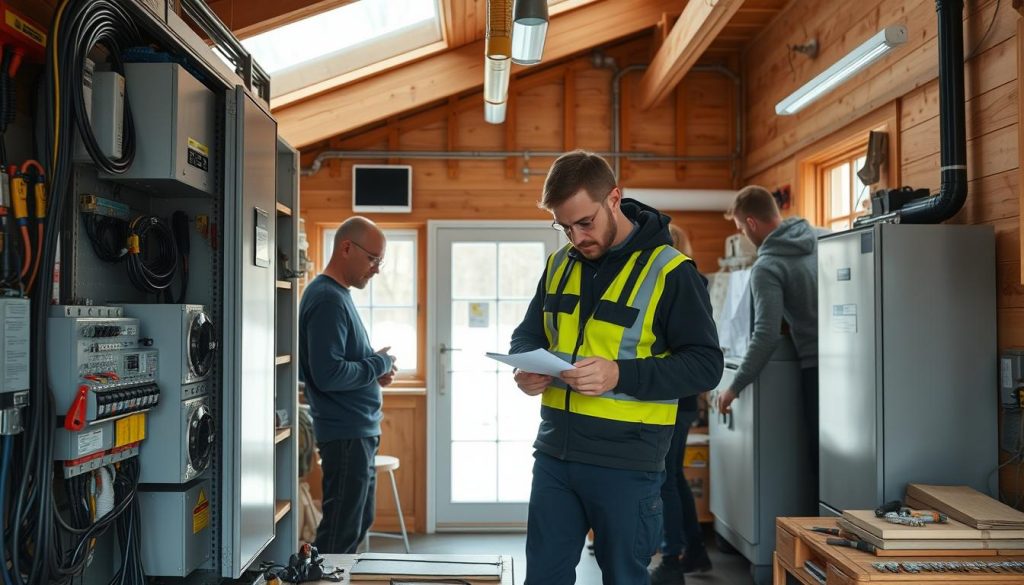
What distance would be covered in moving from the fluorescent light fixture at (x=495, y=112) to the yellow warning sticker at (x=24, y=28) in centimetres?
301

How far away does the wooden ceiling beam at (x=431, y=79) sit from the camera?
513 centimetres

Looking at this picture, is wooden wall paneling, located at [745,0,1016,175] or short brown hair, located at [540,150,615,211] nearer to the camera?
short brown hair, located at [540,150,615,211]

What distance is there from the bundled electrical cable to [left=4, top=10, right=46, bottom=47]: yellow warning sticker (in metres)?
0.09

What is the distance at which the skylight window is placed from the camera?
4.15m

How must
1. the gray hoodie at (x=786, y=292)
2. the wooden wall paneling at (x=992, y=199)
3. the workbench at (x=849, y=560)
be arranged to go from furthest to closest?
the gray hoodie at (x=786, y=292), the wooden wall paneling at (x=992, y=199), the workbench at (x=849, y=560)

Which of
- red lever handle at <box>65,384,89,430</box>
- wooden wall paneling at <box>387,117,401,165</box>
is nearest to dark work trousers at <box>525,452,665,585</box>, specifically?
red lever handle at <box>65,384,89,430</box>

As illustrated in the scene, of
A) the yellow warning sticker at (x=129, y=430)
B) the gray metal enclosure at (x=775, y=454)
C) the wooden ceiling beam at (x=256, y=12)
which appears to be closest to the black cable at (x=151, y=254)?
the yellow warning sticker at (x=129, y=430)

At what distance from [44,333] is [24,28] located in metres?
0.69

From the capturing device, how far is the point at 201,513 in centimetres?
243

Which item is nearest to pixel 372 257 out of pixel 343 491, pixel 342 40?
pixel 343 491

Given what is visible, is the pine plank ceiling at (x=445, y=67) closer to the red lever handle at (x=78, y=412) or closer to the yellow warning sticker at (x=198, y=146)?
the yellow warning sticker at (x=198, y=146)

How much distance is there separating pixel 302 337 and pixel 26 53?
174 centimetres

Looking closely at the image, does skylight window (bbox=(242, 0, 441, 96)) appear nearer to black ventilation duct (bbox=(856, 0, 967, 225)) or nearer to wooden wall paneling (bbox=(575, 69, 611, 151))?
wooden wall paneling (bbox=(575, 69, 611, 151))

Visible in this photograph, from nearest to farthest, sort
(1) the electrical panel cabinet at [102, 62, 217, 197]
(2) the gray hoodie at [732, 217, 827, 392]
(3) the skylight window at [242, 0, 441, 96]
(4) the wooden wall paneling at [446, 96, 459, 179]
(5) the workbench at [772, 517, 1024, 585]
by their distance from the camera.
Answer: (1) the electrical panel cabinet at [102, 62, 217, 197], (5) the workbench at [772, 517, 1024, 585], (2) the gray hoodie at [732, 217, 827, 392], (3) the skylight window at [242, 0, 441, 96], (4) the wooden wall paneling at [446, 96, 459, 179]
